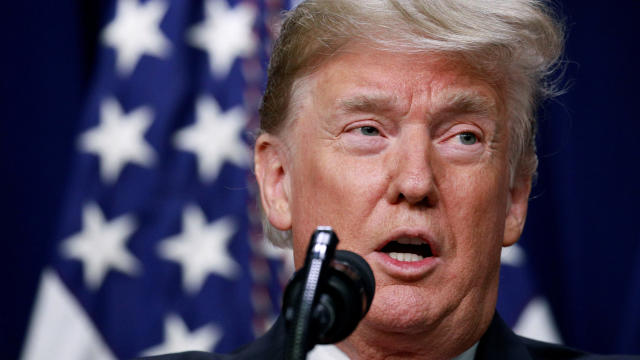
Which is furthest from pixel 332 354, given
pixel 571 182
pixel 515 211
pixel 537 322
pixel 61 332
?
pixel 571 182

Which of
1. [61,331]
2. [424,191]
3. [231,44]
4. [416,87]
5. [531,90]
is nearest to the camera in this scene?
[424,191]

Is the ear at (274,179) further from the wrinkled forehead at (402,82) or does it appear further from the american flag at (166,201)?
the american flag at (166,201)

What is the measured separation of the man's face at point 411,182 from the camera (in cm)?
167

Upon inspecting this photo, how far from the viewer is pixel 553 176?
3010 millimetres

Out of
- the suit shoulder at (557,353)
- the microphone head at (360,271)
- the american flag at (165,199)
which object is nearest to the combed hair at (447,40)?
the suit shoulder at (557,353)

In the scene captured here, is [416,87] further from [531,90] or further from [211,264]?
[211,264]

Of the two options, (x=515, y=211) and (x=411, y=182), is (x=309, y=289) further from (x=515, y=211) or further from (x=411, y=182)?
(x=515, y=211)

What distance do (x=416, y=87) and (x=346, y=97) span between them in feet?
0.53

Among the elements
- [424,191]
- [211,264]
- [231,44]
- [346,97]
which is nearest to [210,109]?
[231,44]

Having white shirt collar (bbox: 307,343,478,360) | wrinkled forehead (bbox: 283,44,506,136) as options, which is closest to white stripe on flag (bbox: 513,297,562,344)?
white shirt collar (bbox: 307,343,478,360)

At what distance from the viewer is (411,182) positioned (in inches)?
64.7

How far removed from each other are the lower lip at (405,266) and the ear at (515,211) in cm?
32

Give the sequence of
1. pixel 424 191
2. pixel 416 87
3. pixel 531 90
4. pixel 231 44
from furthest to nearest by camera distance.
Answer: pixel 231 44
pixel 531 90
pixel 416 87
pixel 424 191

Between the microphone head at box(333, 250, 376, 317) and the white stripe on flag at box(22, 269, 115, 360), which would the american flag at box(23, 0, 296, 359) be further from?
the microphone head at box(333, 250, 376, 317)
